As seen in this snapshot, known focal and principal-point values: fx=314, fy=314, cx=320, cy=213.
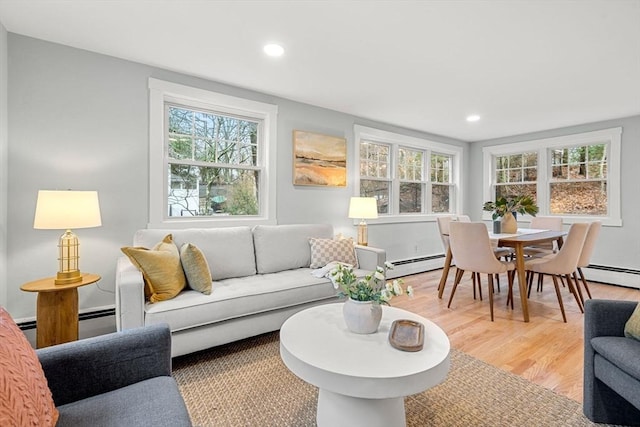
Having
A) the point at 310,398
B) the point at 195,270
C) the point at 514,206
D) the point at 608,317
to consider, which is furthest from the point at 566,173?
the point at 195,270

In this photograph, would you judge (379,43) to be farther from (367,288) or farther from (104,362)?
(104,362)

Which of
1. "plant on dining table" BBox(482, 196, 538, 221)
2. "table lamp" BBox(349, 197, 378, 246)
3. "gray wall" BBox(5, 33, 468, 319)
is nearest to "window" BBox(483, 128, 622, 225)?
"plant on dining table" BBox(482, 196, 538, 221)

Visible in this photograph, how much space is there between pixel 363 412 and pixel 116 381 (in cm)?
99

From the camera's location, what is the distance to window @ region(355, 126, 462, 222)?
4.57 m

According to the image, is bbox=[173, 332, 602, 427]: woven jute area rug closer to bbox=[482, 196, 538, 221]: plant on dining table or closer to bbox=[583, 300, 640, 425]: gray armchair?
bbox=[583, 300, 640, 425]: gray armchair

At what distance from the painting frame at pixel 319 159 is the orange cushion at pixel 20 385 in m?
2.88

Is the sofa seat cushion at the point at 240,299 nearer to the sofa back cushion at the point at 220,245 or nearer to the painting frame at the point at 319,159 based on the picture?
the sofa back cushion at the point at 220,245

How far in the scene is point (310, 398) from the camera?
1795 mm

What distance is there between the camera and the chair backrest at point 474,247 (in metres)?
3.00

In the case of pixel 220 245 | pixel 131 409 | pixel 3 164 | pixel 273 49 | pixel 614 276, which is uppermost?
pixel 273 49

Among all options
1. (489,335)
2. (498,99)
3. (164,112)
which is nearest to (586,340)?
(489,335)

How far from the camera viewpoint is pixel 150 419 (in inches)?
38.1

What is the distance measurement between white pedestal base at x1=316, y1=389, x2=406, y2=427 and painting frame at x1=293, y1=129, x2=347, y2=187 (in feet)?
8.46

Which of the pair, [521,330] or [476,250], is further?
[476,250]
